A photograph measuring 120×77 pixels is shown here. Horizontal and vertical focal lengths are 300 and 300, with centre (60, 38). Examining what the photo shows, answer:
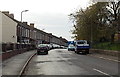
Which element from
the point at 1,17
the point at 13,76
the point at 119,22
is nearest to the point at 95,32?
the point at 119,22

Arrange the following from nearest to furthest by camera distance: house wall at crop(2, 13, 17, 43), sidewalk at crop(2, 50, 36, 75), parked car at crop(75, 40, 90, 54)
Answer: sidewalk at crop(2, 50, 36, 75), parked car at crop(75, 40, 90, 54), house wall at crop(2, 13, 17, 43)

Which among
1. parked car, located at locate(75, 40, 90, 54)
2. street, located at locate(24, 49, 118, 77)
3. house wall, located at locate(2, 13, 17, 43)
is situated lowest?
street, located at locate(24, 49, 118, 77)

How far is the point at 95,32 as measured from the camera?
181 feet

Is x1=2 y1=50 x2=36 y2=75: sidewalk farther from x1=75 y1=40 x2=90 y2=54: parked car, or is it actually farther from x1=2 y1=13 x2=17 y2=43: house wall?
x1=2 y1=13 x2=17 y2=43: house wall

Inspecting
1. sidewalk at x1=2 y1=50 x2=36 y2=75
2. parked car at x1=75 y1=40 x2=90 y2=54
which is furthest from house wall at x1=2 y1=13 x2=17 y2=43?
sidewalk at x1=2 y1=50 x2=36 y2=75

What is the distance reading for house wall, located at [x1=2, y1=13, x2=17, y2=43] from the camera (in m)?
61.4

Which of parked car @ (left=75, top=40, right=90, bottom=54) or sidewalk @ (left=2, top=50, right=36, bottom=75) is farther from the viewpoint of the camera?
parked car @ (left=75, top=40, right=90, bottom=54)

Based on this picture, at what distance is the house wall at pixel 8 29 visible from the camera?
6138 centimetres

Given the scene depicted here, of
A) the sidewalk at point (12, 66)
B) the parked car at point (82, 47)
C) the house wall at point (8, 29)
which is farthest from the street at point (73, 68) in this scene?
the house wall at point (8, 29)

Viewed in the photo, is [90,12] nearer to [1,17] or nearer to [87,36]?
[87,36]

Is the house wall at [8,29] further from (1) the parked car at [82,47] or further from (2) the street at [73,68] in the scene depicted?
(2) the street at [73,68]

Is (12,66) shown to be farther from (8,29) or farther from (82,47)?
(8,29)

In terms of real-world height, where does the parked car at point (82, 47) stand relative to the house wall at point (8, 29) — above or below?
below

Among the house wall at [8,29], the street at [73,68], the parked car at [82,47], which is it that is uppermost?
the house wall at [8,29]
